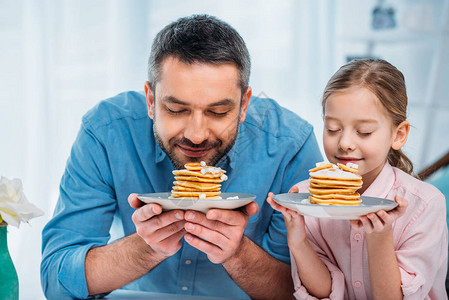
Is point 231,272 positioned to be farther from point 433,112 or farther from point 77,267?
point 433,112

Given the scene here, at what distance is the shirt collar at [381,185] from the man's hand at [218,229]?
37cm

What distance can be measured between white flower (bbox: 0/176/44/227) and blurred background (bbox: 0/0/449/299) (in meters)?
1.98

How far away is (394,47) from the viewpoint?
4328mm

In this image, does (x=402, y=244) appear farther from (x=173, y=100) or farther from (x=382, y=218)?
(x=173, y=100)

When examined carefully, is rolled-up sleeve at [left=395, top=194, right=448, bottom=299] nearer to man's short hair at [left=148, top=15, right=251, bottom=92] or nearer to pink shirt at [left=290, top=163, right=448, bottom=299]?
pink shirt at [left=290, top=163, right=448, bottom=299]

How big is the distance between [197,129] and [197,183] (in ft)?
0.89

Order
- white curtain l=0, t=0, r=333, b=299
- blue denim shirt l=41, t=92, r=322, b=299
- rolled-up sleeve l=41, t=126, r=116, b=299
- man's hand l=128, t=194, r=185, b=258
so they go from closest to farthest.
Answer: man's hand l=128, t=194, r=185, b=258, rolled-up sleeve l=41, t=126, r=116, b=299, blue denim shirt l=41, t=92, r=322, b=299, white curtain l=0, t=0, r=333, b=299

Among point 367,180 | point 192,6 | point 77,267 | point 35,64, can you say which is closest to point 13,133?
point 35,64

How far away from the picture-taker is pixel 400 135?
5.06 ft

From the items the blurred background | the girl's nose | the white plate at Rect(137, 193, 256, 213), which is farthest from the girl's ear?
the blurred background

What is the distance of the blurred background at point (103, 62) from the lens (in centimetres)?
340

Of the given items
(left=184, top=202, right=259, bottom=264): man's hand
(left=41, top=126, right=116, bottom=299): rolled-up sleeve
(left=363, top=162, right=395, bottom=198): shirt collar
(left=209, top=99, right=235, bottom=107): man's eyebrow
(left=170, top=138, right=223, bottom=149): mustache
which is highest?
(left=209, top=99, right=235, bottom=107): man's eyebrow

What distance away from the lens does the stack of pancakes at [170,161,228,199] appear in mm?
1370

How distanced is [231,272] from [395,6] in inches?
131
